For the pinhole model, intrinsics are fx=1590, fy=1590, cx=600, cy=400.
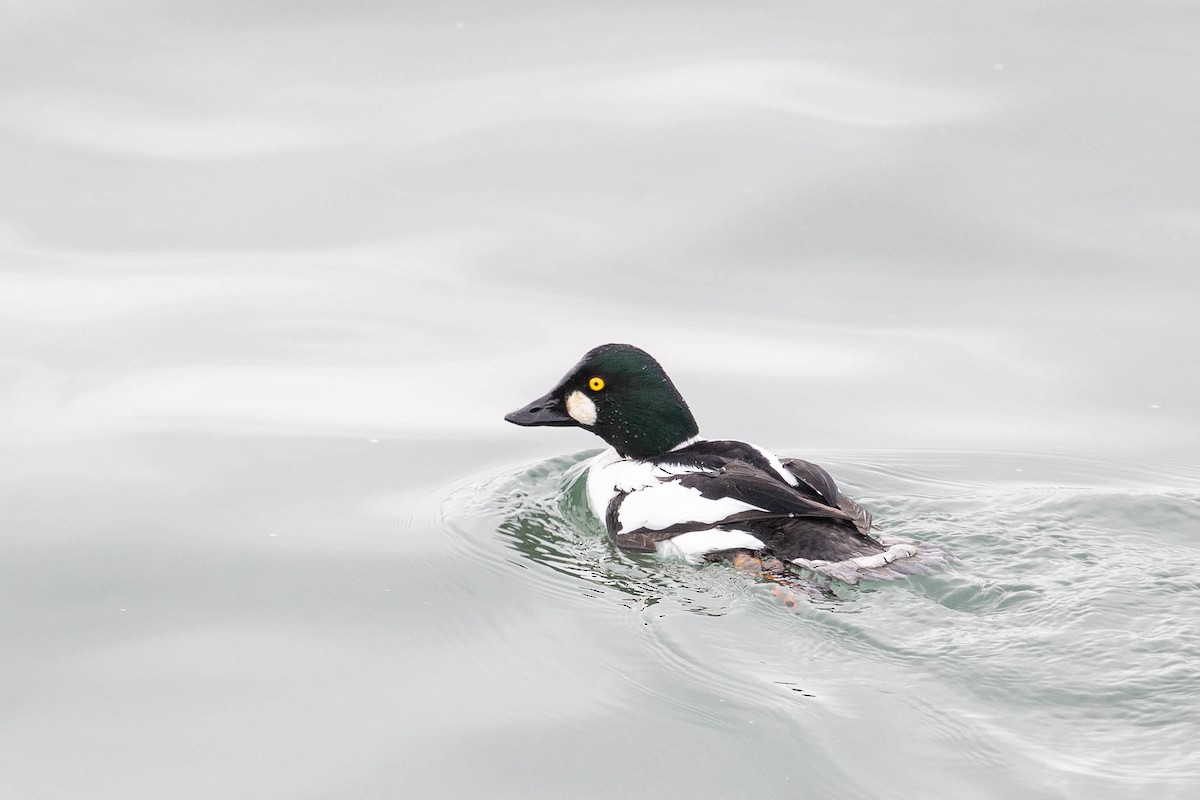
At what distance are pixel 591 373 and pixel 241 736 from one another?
9.37 feet

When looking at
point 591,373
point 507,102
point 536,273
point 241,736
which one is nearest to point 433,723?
point 241,736

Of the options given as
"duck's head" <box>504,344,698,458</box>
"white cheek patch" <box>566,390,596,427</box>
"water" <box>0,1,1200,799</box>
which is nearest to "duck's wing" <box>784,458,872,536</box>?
"water" <box>0,1,1200,799</box>

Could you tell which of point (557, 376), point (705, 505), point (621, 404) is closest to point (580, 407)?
point (621, 404)

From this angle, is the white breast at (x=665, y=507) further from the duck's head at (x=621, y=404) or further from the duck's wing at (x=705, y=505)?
the duck's head at (x=621, y=404)

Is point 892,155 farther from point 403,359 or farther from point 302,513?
point 302,513

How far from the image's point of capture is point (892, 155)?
10.6m

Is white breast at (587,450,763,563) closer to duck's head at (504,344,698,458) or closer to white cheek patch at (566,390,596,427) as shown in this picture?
duck's head at (504,344,698,458)

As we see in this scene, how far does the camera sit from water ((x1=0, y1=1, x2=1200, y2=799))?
5297 millimetres

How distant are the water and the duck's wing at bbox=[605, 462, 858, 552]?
8.5 inches

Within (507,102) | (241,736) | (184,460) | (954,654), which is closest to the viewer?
(241,736)

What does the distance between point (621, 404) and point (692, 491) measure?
74 cm

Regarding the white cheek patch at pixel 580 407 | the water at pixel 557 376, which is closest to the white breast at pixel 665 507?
the water at pixel 557 376

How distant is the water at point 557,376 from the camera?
5.30 metres

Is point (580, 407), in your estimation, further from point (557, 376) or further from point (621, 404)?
point (557, 376)
